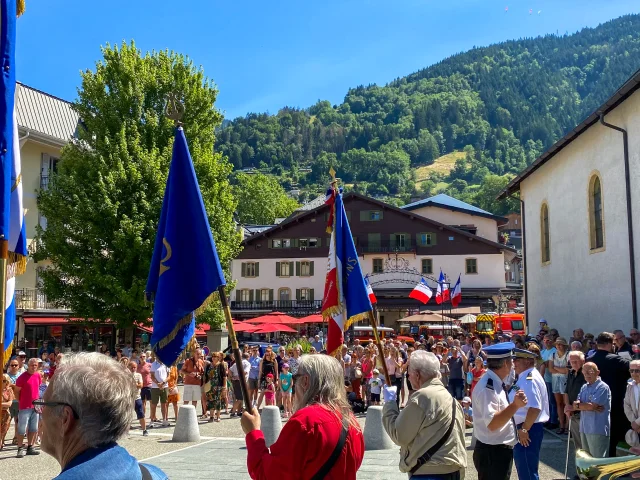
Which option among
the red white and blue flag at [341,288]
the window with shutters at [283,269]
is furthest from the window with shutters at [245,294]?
the red white and blue flag at [341,288]

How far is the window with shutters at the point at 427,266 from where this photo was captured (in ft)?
198

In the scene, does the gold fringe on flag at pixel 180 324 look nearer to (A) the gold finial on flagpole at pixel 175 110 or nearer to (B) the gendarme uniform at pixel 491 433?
(A) the gold finial on flagpole at pixel 175 110

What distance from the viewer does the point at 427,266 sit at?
60.6 metres

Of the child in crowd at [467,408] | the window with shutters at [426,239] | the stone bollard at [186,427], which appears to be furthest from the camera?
the window with shutters at [426,239]

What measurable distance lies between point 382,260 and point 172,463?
51.2m

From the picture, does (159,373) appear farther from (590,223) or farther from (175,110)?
(590,223)

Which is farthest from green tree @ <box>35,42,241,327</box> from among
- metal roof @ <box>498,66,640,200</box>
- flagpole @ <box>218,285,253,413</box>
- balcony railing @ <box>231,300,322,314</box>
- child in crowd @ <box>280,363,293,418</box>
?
balcony railing @ <box>231,300,322,314</box>

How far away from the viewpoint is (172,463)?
444 inches

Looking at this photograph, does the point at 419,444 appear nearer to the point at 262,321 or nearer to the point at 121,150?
the point at 121,150

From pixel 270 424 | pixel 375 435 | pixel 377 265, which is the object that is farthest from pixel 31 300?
pixel 377 265

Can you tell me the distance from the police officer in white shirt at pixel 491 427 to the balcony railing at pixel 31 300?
3072 cm

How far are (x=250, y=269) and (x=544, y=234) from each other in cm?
3578

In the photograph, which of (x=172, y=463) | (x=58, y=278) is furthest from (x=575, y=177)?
(x=58, y=278)

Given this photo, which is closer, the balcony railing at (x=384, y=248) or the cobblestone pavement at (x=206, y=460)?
the cobblestone pavement at (x=206, y=460)
